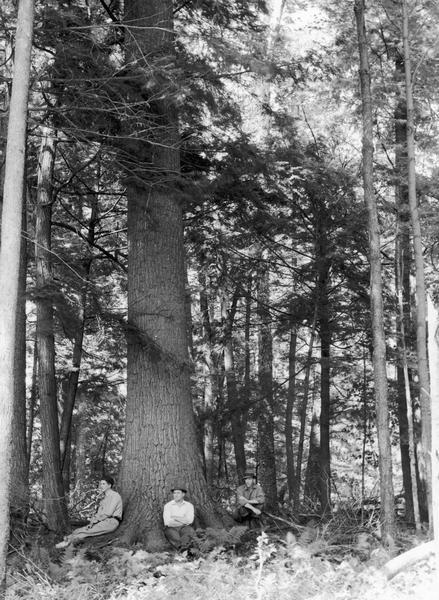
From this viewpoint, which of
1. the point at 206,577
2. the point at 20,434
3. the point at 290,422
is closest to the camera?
the point at 206,577

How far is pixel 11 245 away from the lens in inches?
272

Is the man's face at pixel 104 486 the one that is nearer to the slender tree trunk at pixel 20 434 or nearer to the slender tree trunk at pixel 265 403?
the slender tree trunk at pixel 20 434

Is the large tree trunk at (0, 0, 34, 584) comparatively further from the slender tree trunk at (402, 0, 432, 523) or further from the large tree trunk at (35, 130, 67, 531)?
the slender tree trunk at (402, 0, 432, 523)

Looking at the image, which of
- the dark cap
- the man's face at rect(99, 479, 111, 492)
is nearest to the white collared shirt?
the dark cap

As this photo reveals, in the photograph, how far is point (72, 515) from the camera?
522 inches

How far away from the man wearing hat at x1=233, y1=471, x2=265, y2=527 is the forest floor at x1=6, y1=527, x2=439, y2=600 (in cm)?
171

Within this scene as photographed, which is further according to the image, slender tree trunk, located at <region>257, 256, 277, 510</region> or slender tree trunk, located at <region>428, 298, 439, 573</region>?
slender tree trunk, located at <region>257, 256, 277, 510</region>

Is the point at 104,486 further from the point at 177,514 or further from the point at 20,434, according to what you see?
the point at 20,434

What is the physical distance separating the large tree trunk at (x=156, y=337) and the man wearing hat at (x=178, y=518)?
20 cm

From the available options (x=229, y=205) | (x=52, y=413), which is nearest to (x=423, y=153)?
(x=229, y=205)

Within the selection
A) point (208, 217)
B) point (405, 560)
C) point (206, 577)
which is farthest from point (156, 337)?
point (405, 560)

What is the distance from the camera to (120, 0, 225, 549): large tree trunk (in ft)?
29.2

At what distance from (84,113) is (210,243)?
235 inches

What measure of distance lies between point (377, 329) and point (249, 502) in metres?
3.18
